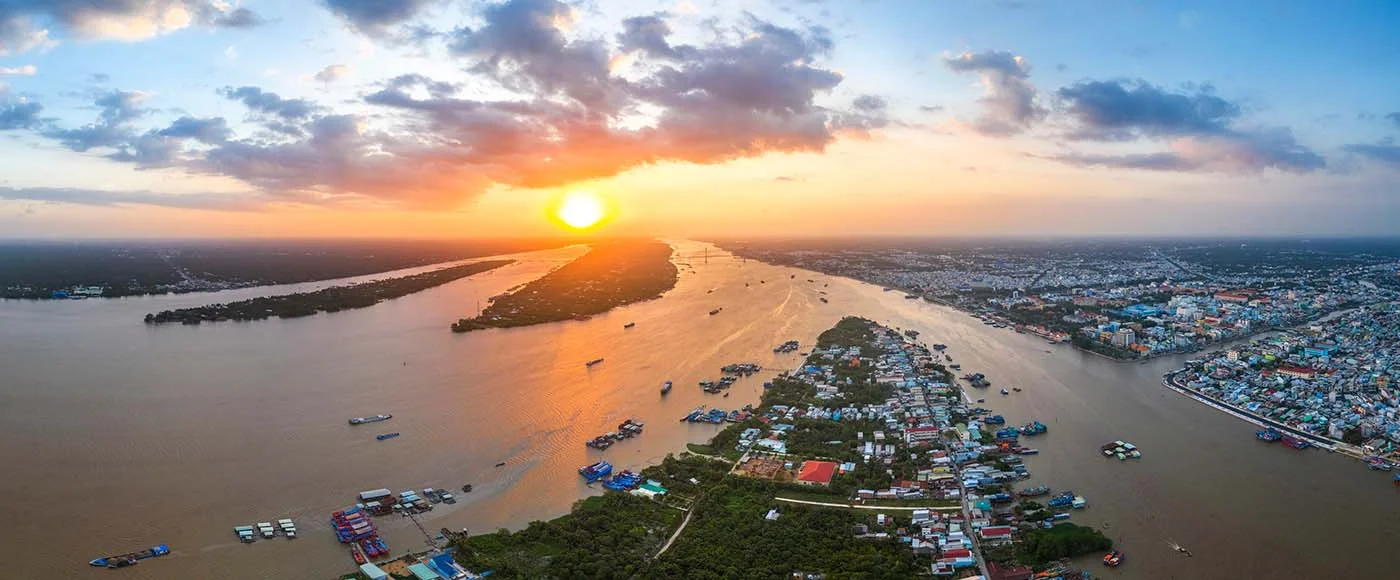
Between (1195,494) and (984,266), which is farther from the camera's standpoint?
(984,266)

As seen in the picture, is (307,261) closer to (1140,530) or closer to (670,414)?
(670,414)

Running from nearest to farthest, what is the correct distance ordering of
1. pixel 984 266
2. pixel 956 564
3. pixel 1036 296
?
pixel 956 564, pixel 1036 296, pixel 984 266

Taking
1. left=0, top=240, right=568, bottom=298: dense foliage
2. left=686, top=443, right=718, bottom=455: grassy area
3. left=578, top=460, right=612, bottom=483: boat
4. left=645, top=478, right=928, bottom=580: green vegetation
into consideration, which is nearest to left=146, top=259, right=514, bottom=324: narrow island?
left=0, top=240, right=568, bottom=298: dense foliage

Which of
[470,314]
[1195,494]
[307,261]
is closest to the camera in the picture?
[1195,494]

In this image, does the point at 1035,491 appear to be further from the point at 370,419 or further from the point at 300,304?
the point at 300,304

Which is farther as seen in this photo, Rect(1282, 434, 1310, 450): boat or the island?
Rect(1282, 434, 1310, 450): boat

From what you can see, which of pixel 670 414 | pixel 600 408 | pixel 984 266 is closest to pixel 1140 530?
pixel 670 414

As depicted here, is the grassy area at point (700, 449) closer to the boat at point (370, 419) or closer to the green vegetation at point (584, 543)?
the green vegetation at point (584, 543)

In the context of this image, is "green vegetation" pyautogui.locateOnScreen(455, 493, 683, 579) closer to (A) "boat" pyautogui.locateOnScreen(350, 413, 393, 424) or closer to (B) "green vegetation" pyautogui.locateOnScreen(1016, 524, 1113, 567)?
(B) "green vegetation" pyautogui.locateOnScreen(1016, 524, 1113, 567)
